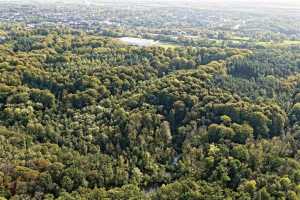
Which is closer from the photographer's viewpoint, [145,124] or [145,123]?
[145,124]

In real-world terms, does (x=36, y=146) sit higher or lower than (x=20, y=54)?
lower

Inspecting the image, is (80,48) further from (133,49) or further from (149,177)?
(149,177)

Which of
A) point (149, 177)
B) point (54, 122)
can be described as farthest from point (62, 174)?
point (54, 122)

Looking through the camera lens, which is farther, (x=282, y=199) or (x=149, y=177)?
(x=149, y=177)
